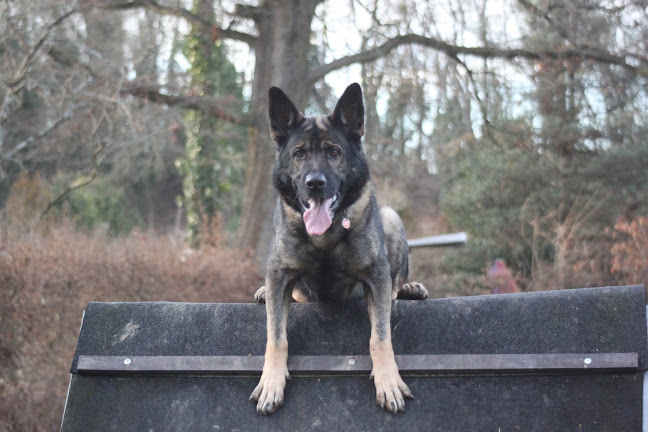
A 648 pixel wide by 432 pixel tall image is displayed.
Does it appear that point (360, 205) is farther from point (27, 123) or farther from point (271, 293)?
point (27, 123)

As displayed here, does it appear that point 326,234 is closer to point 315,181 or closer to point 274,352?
point 315,181

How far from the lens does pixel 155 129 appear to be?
538 inches

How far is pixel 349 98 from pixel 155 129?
1013 centimetres

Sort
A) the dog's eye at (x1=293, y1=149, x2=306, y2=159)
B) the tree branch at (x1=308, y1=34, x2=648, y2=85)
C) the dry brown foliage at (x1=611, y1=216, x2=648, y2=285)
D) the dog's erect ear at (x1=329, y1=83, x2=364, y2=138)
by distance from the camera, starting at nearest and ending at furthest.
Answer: the dog's eye at (x1=293, y1=149, x2=306, y2=159), the dog's erect ear at (x1=329, y1=83, x2=364, y2=138), the dry brown foliage at (x1=611, y1=216, x2=648, y2=285), the tree branch at (x1=308, y1=34, x2=648, y2=85)

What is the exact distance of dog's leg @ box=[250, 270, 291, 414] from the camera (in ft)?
13.1

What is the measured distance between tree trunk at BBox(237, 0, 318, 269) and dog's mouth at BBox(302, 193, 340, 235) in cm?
853

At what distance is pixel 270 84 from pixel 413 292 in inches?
348

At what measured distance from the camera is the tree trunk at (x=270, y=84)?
12.7m

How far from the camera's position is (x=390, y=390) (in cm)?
389

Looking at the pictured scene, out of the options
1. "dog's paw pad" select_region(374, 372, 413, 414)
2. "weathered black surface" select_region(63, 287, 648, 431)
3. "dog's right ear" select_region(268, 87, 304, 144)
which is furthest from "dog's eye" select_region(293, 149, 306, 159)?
"dog's paw pad" select_region(374, 372, 413, 414)

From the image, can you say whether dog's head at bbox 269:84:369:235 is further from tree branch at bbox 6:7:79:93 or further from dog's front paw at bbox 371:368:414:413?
tree branch at bbox 6:7:79:93

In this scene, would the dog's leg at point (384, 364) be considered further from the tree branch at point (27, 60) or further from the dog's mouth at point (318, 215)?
the tree branch at point (27, 60)

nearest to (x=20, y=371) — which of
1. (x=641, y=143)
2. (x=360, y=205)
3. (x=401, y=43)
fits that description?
(x=360, y=205)

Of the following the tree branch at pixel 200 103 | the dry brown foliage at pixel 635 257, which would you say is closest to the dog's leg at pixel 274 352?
the dry brown foliage at pixel 635 257
